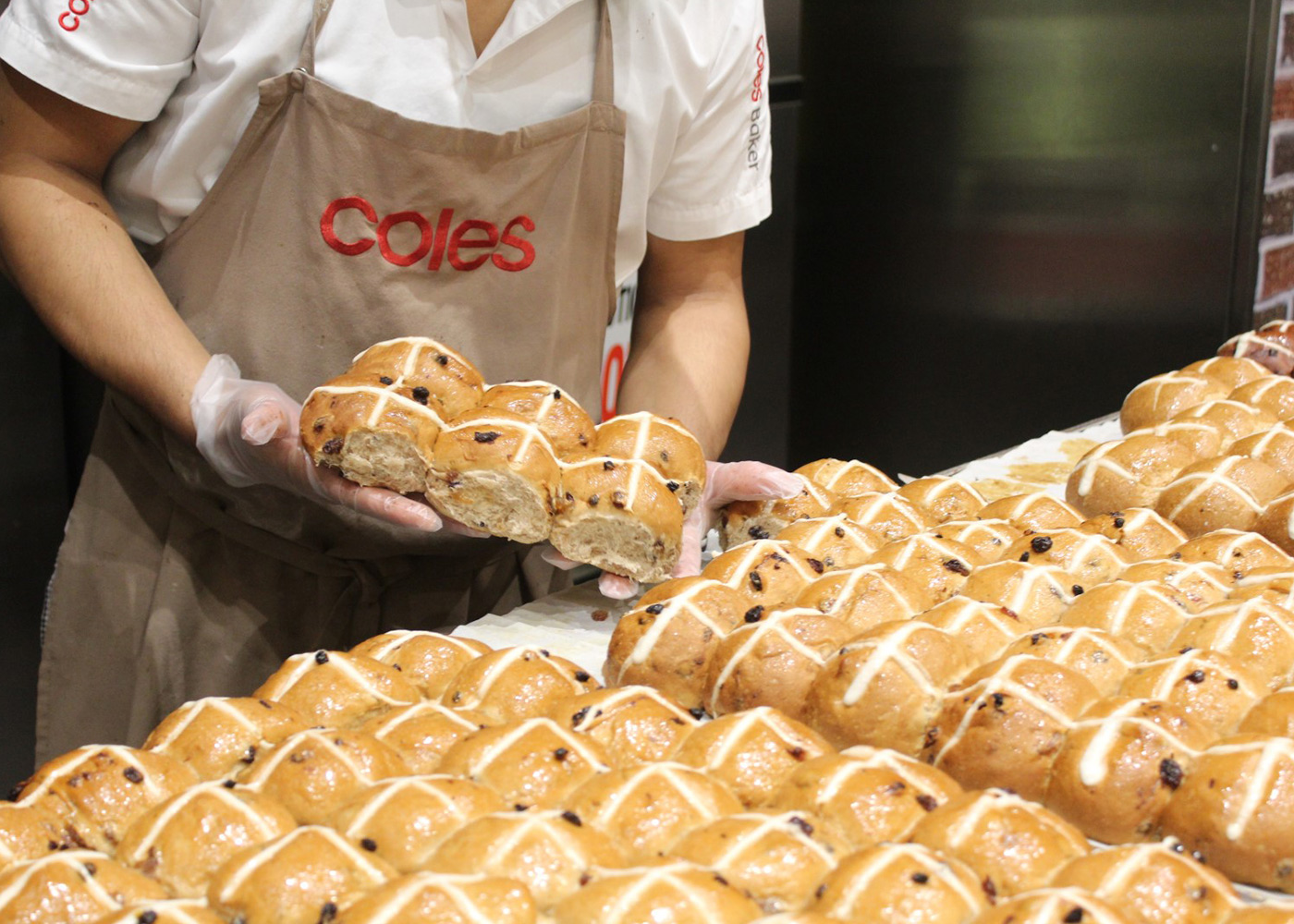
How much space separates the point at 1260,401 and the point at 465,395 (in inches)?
63.9

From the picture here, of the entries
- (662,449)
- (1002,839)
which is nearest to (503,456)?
(662,449)

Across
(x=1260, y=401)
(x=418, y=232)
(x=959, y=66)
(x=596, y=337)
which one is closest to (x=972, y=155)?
(x=959, y=66)

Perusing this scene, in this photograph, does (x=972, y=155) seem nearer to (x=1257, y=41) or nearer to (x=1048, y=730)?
(x=1257, y=41)

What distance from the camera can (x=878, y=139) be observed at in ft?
16.4

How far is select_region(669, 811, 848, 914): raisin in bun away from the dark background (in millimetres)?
3485

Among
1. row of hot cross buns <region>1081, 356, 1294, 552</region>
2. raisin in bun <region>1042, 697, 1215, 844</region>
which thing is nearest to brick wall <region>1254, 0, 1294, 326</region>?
row of hot cross buns <region>1081, 356, 1294, 552</region>

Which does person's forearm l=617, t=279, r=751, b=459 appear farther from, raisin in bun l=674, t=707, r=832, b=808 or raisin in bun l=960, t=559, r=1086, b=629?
raisin in bun l=674, t=707, r=832, b=808

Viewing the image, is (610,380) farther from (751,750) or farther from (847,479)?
(751,750)

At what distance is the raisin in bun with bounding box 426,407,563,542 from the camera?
1875mm

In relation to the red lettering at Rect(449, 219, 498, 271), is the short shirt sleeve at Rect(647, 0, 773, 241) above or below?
above

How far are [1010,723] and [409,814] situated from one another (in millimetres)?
658

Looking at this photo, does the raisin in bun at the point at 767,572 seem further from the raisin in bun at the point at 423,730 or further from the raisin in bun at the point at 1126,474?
the raisin in bun at the point at 1126,474

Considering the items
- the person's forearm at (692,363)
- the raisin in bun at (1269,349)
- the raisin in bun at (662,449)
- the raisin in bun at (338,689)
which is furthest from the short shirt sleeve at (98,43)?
the raisin in bun at (1269,349)

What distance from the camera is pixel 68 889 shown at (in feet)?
3.57
